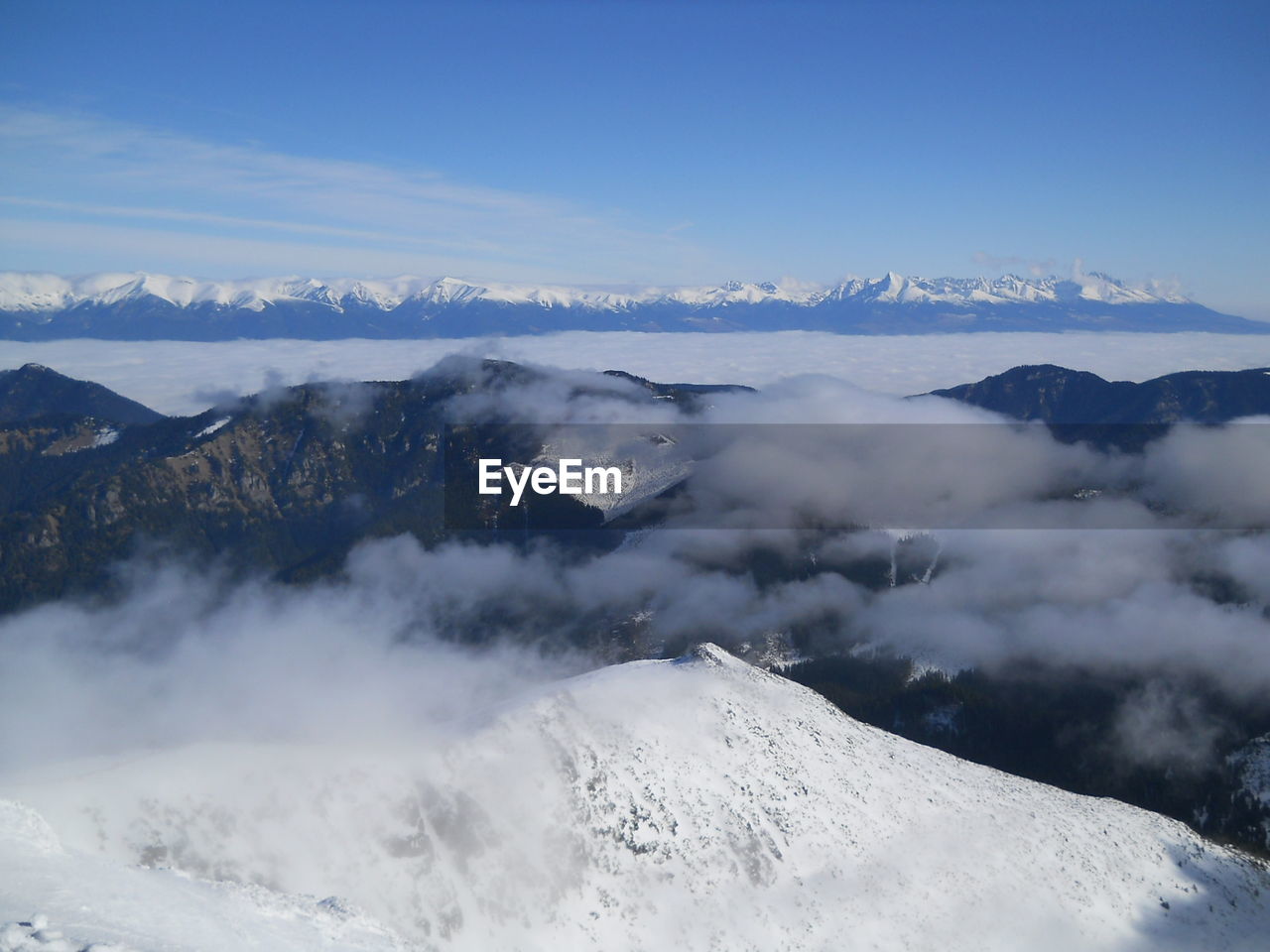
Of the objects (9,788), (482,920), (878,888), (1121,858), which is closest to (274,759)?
(9,788)

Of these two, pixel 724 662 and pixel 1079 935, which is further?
pixel 724 662

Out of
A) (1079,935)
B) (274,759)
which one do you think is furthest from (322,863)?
(1079,935)

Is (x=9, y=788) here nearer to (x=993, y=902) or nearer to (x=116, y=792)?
(x=116, y=792)

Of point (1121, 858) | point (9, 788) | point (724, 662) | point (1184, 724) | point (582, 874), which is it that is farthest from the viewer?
point (1184, 724)

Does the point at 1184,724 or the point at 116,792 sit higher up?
the point at 116,792

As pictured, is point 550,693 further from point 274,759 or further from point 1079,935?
point 1079,935

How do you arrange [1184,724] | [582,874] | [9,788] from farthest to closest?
[1184,724], [582,874], [9,788]

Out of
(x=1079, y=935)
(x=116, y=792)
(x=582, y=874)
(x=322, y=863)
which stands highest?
(x=116, y=792)
